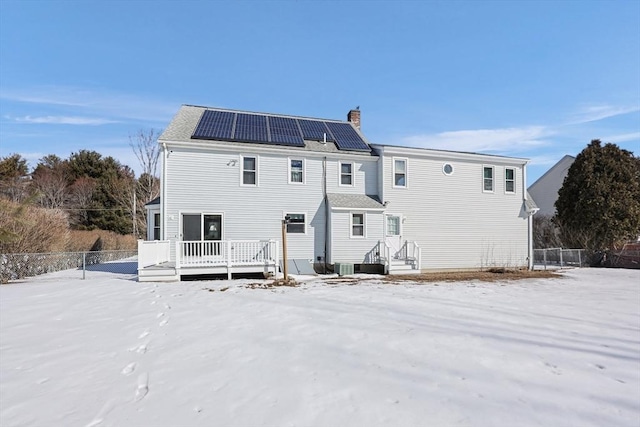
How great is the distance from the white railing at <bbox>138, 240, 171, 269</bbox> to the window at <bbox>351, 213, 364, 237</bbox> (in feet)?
24.4

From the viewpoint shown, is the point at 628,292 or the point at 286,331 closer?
the point at 286,331

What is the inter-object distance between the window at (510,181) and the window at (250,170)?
40.3ft

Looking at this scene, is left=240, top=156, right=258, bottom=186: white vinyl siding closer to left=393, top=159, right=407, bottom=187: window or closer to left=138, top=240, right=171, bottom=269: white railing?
left=138, top=240, right=171, bottom=269: white railing

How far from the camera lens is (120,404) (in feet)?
10.5

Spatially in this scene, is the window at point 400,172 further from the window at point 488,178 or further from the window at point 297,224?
the window at point 297,224

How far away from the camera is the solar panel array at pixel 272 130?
14.5m

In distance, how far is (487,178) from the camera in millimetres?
17016

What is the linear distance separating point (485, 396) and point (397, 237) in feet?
40.7

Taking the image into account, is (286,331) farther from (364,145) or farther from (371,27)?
(371,27)

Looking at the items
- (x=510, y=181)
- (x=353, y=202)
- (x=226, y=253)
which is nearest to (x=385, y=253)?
(x=353, y=202)

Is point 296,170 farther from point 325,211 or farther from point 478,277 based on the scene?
point 478,277

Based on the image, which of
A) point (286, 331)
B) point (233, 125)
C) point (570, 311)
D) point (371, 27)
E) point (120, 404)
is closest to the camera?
point (120, 404)

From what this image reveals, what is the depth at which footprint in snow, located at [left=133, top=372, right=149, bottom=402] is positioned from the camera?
3.37 m

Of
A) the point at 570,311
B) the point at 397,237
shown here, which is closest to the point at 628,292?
the point at 570,311
